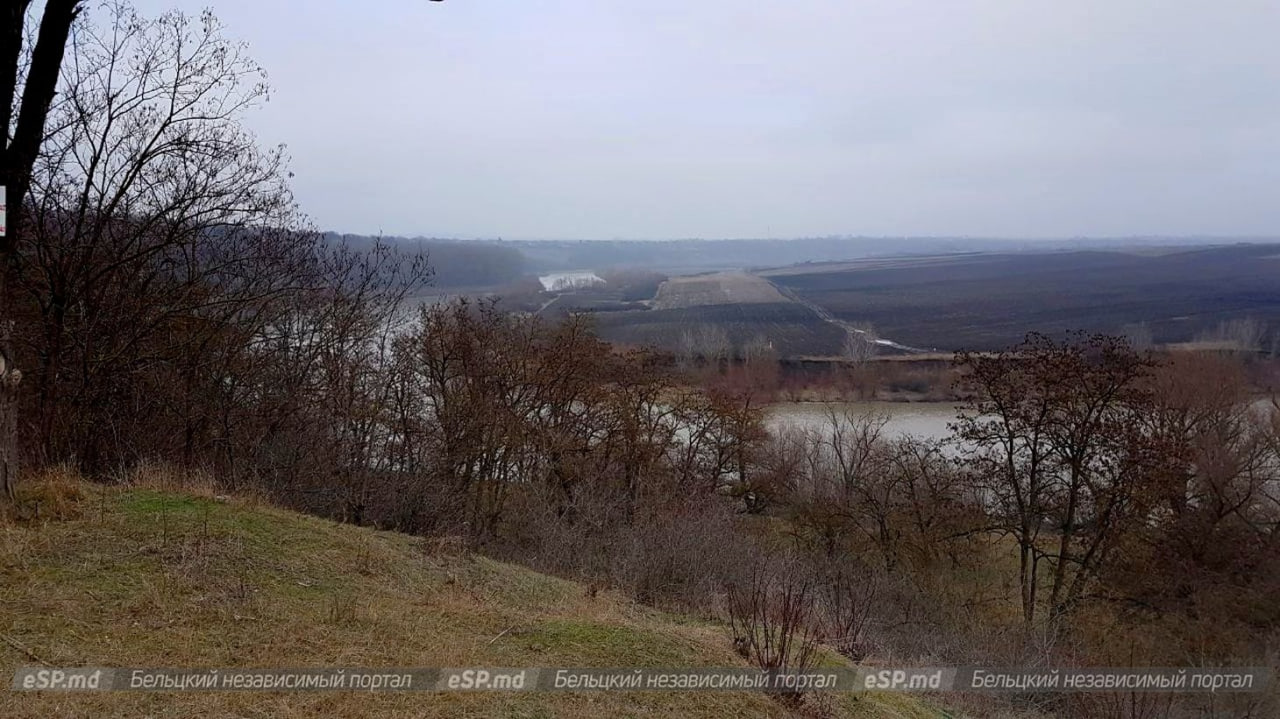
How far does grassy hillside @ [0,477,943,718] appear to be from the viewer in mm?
3910

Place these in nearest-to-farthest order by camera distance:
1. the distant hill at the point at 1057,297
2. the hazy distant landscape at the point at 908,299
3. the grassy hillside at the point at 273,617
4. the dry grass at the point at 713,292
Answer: the grassy hillside at the point at 273,617, the hazy distant landscape at the point at 908,299, the distant hill at the point at 1057,297, the dry grass at the point at 713,292

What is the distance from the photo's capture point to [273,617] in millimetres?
4645

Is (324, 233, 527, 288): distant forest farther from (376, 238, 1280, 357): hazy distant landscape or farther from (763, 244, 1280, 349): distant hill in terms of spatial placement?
(763, 244, 1280, 349): distant hill

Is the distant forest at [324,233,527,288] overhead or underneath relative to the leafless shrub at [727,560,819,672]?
overhead

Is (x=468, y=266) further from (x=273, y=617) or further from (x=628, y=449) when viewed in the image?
(x=273, y=617)

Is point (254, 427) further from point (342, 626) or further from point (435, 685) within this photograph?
point (435, 685)

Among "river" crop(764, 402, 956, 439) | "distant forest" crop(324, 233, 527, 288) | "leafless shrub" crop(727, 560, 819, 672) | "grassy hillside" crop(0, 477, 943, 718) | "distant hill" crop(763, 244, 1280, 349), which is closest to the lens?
"grassy hillside" crop(0, 477, 943, 718)

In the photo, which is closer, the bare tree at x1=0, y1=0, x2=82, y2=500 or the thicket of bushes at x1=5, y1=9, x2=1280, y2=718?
the bare tree at x1=0, y1=0, x2=82, y2=500

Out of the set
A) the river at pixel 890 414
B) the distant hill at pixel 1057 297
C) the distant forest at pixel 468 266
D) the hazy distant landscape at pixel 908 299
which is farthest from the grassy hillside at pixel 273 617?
the distant hill at pixel 1057 297

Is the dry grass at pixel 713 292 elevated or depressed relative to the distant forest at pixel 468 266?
depressed

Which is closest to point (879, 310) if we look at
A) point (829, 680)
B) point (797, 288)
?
point (797, 288)

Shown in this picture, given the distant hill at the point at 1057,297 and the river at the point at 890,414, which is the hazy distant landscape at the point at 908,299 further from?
the river at the point at 890,414

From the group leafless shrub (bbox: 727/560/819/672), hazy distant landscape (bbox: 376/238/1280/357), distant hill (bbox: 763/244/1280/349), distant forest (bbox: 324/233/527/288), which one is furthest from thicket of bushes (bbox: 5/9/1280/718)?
distant hill (bbox: 763/244/1280/349)

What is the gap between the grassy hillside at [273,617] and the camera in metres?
3.91
